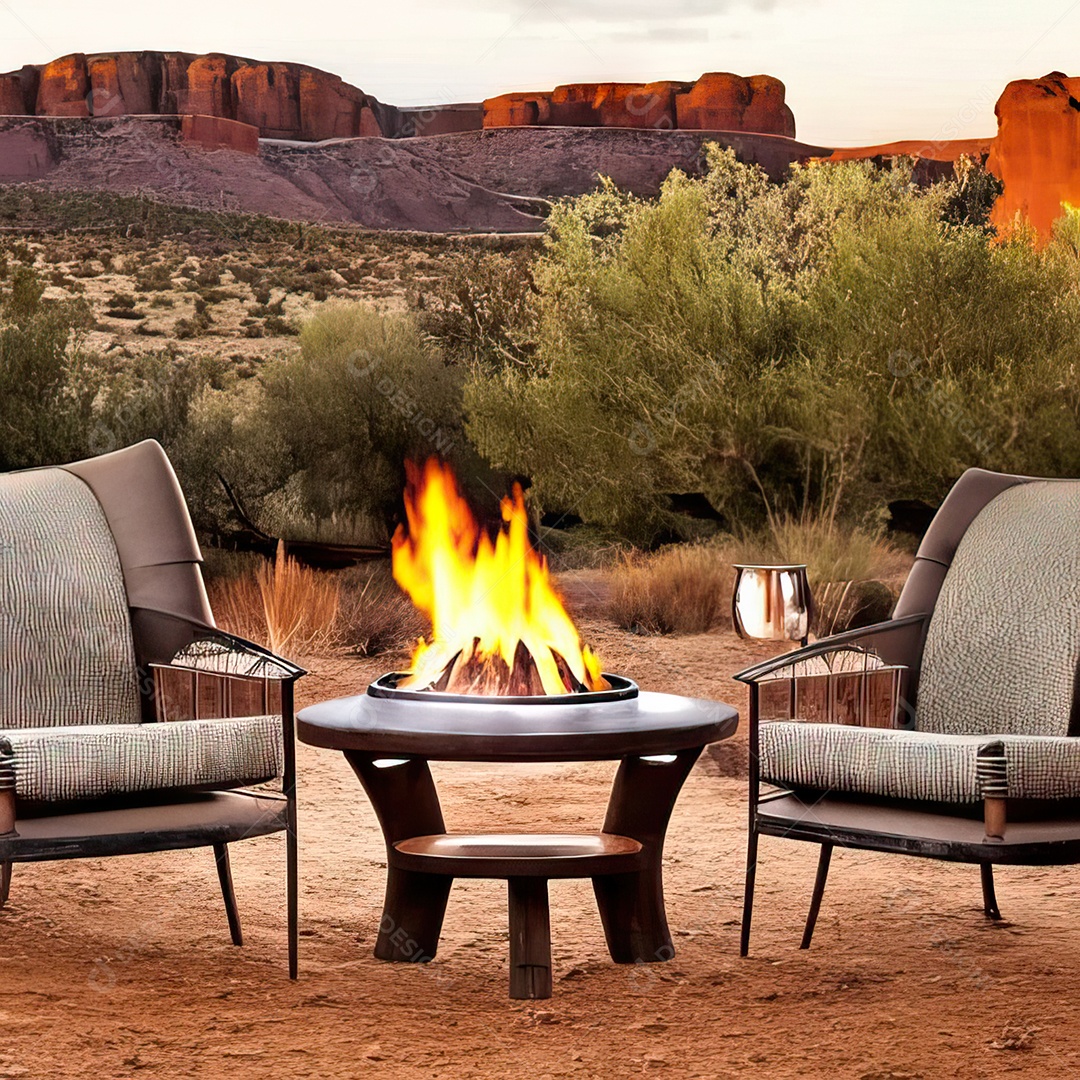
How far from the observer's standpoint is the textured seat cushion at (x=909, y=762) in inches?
88.7

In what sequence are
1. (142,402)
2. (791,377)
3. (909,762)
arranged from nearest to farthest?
(909,762) → (791,377) → (142,402)

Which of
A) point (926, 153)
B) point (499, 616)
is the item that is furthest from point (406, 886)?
point (926, 153)

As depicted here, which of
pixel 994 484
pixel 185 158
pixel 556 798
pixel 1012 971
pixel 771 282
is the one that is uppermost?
pixel 185 158

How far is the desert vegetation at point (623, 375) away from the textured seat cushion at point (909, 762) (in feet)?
15.8

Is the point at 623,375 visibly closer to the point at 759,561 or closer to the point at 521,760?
the point at 759,561

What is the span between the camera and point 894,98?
10.4m

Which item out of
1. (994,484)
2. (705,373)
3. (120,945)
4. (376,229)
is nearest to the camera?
(120,945)

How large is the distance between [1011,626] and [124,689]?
5.81 feet

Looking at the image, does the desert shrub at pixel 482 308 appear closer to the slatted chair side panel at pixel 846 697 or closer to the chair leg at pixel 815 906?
the slatted chair side panel at pixel 846 697

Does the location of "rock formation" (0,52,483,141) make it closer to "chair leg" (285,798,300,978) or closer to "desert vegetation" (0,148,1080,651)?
"desert vegetation" (0,148,1080,651)

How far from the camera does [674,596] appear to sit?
25.3 feet

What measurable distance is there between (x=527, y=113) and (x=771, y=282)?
11.1 feet

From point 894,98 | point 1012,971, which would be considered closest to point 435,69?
point 894,98

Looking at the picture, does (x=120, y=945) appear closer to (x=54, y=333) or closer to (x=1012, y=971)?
(x=1012, y=971)
